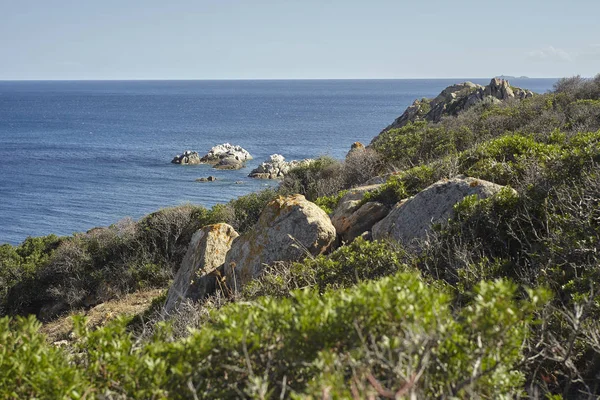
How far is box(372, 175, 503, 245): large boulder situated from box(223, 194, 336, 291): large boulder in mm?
1424

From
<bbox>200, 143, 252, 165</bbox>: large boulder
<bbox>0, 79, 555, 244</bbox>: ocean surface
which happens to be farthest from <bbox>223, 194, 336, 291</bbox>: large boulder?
<bbox>200, 143, 252, 165</bbox>: large boulder

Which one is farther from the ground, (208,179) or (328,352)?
(328,352)

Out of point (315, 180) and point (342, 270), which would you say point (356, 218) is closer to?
point (342, 270)

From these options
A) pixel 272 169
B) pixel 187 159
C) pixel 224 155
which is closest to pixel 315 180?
pixel 272 169

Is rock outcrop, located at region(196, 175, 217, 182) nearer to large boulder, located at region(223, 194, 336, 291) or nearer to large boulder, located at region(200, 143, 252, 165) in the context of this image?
large boulder, located at region(200, 143, 252, 165)

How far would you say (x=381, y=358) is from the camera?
3283mm

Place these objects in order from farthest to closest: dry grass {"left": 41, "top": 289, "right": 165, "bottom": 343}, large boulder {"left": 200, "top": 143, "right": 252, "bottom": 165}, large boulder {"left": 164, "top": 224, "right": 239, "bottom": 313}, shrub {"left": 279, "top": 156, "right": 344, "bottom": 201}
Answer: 1. large boulder {"left": 200, "top": 143, "right": 252, "bottom": 165}
2. shrub {"left": 279, "top": 156, "right": 344, "bottom": 201}
3. dry grass {"left": 41, "top": 289, "right": 165, "bottom": 343}
4. large boulder {"left": 164, "top": 224, "right": 239, "bottom": 313}

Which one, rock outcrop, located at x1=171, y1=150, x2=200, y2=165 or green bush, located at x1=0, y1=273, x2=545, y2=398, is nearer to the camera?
green bush, located at x1=0, y1=273, x2=545, y2=398

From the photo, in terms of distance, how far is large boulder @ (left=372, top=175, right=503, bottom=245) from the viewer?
923 cm

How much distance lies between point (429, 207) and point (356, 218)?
7.88 ft

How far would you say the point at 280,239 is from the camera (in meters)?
11.2

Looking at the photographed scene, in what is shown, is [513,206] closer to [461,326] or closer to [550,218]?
[550,218]

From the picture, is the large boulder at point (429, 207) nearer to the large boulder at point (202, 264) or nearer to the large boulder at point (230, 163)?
the large boulder at point (202, 264)

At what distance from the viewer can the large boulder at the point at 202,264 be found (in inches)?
472
